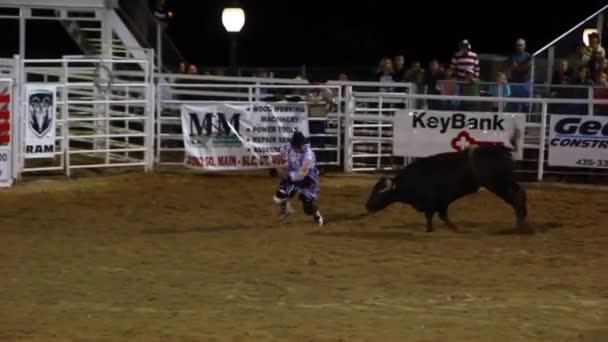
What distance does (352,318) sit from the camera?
8695 mm

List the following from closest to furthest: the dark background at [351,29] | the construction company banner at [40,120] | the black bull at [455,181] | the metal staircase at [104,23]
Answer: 1. the black bull at [455,181]
2. the construction company banner at [40,120]
3. the metal staircase at [104,23]
4. the dark background at [351,29]

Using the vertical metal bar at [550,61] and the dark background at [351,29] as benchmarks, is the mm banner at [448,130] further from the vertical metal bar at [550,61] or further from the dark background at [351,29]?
the dark background at [351,29]

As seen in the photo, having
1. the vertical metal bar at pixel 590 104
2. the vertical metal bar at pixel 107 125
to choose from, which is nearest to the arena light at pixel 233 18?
the vertical metal bar at pixel 107 125

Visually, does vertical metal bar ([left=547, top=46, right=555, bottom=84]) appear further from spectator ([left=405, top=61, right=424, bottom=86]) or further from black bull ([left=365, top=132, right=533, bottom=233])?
black bull ([left=365, top=132, right=533, bottom=233])

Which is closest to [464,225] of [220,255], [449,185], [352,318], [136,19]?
[449,185]

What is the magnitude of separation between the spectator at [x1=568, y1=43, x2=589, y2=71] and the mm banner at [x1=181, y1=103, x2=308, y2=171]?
4.48 m

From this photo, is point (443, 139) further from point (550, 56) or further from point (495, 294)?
point (495, 294)

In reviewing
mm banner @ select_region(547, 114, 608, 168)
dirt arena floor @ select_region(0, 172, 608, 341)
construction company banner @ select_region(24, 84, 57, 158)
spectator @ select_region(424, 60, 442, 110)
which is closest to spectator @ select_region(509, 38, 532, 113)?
spectator @ select_region(424, 60, 442, 110)

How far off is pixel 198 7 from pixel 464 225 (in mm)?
23474

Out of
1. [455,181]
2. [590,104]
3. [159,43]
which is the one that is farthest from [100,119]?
[590,104]

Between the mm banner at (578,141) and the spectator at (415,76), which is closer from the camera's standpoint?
the mm banner at (578,141)

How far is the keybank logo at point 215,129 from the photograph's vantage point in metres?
18.5

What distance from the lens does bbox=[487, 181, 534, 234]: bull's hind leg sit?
13422 millimetres

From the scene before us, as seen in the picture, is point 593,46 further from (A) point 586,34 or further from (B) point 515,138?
(B) point 515,138
